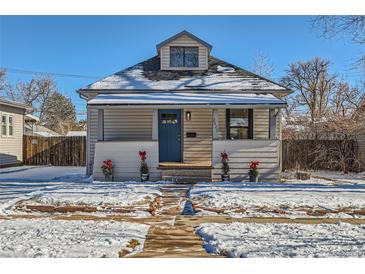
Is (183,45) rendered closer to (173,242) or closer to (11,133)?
(173,242)

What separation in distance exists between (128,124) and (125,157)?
6.09 ft

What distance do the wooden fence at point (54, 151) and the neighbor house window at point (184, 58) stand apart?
834cm

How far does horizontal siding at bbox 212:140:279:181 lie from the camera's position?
994 centimetres

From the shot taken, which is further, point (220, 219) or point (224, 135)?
point (224, 135)

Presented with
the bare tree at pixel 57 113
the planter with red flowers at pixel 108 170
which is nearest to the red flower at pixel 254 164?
the planter with red flowers at pixel 108 170

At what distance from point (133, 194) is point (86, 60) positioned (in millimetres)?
4711

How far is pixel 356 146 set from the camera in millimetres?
15703

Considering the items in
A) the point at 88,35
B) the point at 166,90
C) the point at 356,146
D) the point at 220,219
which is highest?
the point at 88,35

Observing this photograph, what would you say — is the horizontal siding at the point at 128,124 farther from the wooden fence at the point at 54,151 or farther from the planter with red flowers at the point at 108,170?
the wooden fence at the point at 54,151

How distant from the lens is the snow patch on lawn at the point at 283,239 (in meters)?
3.44
